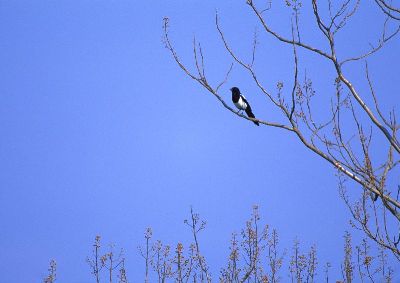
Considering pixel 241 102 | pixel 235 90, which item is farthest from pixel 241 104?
pixel 235 90

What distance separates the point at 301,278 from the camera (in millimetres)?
19219

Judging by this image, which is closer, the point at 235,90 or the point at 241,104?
the point at 241,104

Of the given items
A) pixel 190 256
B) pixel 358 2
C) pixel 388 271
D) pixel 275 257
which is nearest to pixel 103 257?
pixel 190 256

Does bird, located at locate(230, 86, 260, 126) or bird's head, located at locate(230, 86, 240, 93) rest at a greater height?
bird's head, located at locate(230, 86, 240, 93)

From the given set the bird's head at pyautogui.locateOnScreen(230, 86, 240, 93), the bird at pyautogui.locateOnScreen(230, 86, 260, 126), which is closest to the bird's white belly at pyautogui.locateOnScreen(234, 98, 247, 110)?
the bird at pyautogui.locateOnScreen(230, 86, 260, 126)

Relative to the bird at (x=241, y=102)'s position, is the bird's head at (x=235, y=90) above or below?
above

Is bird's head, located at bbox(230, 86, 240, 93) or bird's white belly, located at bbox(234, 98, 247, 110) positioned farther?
bird's head, located at bbox(230, 86, 240, 93)

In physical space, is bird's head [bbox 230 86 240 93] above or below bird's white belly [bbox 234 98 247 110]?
above

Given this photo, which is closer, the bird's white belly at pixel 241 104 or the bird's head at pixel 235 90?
the bird's white belly at pixel 241 104

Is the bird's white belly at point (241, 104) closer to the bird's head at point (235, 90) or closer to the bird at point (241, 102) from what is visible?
the bird at point (241, 102)

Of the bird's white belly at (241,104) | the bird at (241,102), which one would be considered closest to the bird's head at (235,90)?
the bird at (241,102)

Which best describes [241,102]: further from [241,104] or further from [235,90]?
[235,90]

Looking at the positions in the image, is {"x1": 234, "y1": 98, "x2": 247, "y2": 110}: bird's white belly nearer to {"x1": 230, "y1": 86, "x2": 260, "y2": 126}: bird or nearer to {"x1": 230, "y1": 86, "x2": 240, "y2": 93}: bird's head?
{"x1": 230, "y1": 86, "x2": 260, "y2": 126}: bird

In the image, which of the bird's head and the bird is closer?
the bird
